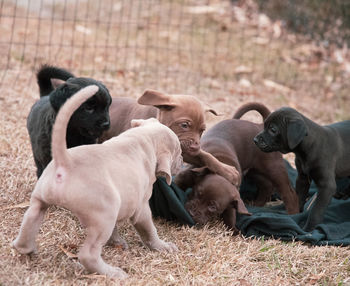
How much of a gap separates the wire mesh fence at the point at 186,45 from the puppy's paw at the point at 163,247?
14.8 ft

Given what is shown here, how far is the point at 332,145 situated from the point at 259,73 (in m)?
5.18

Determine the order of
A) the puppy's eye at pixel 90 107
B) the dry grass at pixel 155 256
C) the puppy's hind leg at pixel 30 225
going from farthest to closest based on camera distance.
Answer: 1. the puppy's eye at pixel 90 107
2. the dry grass at pixel 155 256
3. the puppy's hind leg at pixel 30 225

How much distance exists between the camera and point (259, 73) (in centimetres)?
979

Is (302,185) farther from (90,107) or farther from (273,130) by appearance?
(90,107)

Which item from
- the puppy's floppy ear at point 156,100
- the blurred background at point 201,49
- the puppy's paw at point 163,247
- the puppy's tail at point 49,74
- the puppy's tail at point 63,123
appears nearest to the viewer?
the puppy's tail at point 63,123

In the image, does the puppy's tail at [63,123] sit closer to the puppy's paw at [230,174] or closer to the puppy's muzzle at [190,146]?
the puppy's muzzle at [190,146]

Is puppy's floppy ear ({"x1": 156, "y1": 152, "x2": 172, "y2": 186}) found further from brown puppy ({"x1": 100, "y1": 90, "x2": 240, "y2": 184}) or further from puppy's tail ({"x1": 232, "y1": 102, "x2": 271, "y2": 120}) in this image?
puppy's tail ({"x1": 232, "y1": 102, "x2": 271, "y2": 120})

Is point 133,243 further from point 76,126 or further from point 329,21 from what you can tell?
point 329,21

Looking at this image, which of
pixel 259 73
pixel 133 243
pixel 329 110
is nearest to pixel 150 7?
pixel 259 73

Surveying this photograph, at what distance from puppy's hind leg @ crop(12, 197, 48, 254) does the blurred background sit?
14.2 ft

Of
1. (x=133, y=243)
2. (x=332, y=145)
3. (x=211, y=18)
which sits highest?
(x=211, y=18)

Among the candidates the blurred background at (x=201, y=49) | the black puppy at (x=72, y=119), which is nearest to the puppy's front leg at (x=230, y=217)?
the black puppy at (x=72, y=119)

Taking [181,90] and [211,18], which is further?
[211,18]

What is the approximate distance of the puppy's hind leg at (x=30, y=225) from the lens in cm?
311
